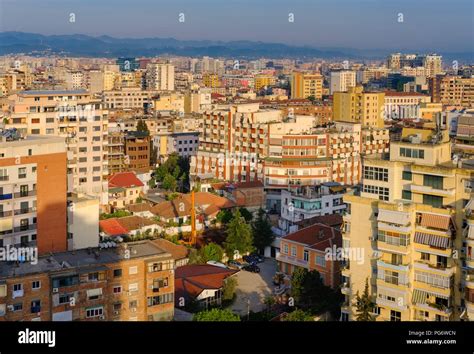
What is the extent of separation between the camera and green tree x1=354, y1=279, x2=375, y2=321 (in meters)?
4.95

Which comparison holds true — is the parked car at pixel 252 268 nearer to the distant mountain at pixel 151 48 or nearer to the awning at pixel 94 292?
the awning at pixel 94 292

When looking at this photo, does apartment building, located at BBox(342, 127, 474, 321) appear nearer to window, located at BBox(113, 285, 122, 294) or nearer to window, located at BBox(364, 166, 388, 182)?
window, located at BBox(364, 166, 388, 182)

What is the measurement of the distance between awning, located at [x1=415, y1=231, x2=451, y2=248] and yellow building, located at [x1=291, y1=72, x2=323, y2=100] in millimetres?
→ 24499

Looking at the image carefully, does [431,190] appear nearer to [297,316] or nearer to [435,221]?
[435,221]

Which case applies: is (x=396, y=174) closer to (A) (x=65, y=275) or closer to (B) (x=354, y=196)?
(B) (x=354, y=196)

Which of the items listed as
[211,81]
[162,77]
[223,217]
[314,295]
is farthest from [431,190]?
[211,81]

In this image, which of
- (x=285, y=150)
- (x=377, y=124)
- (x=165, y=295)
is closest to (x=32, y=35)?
(x=377, y=124)

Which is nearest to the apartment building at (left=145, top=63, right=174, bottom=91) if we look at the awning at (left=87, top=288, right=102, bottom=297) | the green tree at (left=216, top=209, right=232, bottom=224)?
the green tree at (left=216, top=209, right=232, bottom=224)

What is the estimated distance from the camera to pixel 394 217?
4.90 metres

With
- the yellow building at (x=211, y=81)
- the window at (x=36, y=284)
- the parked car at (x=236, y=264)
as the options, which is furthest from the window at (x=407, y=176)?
the yellow building at (x=211, y=81)

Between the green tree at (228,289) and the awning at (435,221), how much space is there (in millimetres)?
2429

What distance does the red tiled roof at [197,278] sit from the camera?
665 cm

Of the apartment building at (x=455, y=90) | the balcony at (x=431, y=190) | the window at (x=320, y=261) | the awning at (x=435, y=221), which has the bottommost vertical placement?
the window at (x=320, y=261)

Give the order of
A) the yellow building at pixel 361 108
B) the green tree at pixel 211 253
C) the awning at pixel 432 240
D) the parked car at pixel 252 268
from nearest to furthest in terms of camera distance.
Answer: the awning at pixel 432 240 → the parked car at pixel 252 268 → the green tree at pixel 211 253 → the yellow building at pixel 361 108
